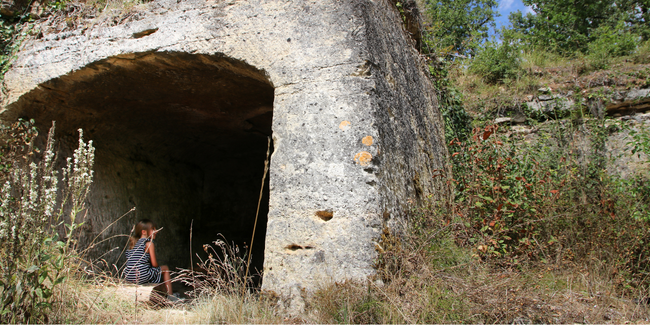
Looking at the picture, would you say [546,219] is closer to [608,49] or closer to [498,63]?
[498,63]

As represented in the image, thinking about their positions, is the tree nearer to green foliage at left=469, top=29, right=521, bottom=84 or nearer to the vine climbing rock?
green foliage at left=469, top=29, right=521, bottom=84

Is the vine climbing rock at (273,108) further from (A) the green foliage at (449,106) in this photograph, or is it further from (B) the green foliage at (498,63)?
(B) the green foliage at (498,63)

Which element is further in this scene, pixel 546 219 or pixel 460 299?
pixel 546 219

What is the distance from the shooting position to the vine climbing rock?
279cm

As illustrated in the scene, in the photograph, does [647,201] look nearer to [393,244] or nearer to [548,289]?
[548,289]

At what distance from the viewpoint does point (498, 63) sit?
752 cm

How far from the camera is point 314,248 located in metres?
2.72

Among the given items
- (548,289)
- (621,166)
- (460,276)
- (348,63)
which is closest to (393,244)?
(460,276)

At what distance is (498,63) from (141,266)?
21.6 ft

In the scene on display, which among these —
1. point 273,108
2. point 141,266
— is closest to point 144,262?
point 141,266

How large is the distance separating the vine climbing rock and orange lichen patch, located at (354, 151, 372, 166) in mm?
20

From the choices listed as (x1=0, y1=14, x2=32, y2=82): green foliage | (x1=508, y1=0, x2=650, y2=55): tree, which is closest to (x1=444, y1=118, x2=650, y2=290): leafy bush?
(x1=0, y1=14, x2=32, y2=82): green foliage

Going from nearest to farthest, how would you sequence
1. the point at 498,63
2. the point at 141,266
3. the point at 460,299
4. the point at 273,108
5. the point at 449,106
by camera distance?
the point at 460,299 < the point at 273,108 < the point at 141,266 < the point at 449,106 < the point at 498,63

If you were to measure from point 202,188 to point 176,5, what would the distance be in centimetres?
386
